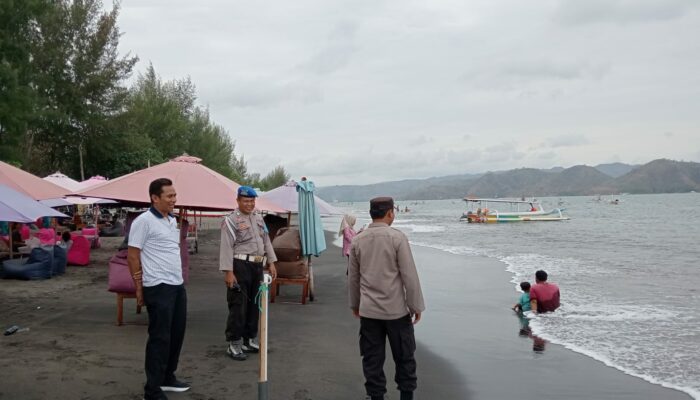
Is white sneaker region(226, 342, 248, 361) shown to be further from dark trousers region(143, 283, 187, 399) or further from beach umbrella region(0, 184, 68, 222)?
beach umbrella region(0, 184, 68, 222)

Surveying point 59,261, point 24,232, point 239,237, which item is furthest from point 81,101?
point 239,237

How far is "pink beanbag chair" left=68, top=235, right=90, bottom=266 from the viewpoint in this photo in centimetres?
1352

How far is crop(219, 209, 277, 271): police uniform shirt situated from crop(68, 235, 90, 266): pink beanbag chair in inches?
356

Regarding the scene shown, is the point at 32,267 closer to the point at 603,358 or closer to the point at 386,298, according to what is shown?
the point at 386,298

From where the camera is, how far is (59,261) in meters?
11.9

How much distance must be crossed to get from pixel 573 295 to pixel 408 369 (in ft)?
32.4

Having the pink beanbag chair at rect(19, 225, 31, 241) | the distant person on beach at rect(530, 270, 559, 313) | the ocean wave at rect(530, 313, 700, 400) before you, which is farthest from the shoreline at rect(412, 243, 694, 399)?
the pink beanbag chair at rect(19, 225, 31, 241)

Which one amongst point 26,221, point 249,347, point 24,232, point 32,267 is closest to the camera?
point 249,347

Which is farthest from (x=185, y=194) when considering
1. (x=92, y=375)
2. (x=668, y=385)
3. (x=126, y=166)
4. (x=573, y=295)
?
(x=126, y=166)

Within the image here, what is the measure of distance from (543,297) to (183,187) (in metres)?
6.80

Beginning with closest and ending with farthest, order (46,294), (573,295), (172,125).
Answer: (46,294) → (573,295) → (172,125)

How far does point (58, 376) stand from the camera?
5.28 m

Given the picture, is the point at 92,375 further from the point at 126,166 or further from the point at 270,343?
the point at 126,166

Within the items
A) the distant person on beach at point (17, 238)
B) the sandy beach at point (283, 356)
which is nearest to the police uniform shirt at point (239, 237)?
the sandy beach at point (283, 356)
